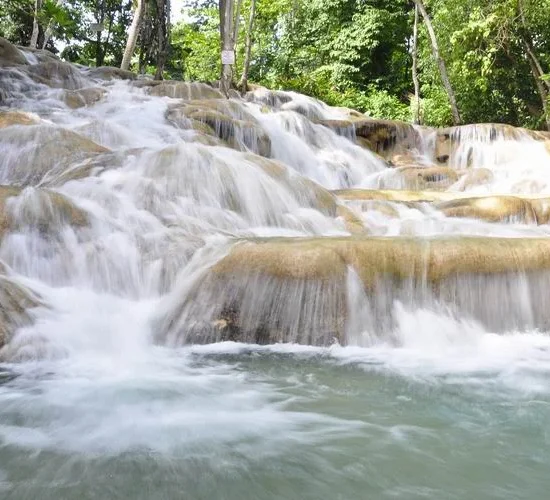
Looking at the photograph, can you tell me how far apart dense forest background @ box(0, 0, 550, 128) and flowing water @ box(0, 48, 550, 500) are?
31.6ft

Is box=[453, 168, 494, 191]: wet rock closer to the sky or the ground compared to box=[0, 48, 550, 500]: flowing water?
closer to the sky

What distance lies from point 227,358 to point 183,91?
1153 centimetres

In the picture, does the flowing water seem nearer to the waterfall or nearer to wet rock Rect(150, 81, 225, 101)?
the waterfall

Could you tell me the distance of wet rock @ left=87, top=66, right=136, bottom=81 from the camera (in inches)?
632

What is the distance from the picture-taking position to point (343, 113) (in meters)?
17.2

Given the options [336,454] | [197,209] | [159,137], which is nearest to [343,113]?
[159,137]

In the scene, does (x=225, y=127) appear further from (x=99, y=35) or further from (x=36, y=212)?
(x=99, y=35)

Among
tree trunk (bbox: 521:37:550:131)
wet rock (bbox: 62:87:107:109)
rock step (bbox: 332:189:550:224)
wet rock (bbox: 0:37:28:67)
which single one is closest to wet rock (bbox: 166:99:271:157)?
wet rock (bbox: 62:87:107:109)

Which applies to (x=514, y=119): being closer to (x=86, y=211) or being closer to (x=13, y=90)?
(x=13, y=90)

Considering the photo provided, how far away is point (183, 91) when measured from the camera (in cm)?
1452

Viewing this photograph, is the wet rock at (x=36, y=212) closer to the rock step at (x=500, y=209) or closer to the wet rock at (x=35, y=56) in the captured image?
the rock step at (x=500, y=209)

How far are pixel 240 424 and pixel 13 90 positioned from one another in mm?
A: 12197

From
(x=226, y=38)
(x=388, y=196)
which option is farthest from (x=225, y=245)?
(x=226, y=38)

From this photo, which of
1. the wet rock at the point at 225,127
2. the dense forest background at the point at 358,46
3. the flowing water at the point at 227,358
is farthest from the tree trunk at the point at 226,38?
the flowing water at the point at 227,358
